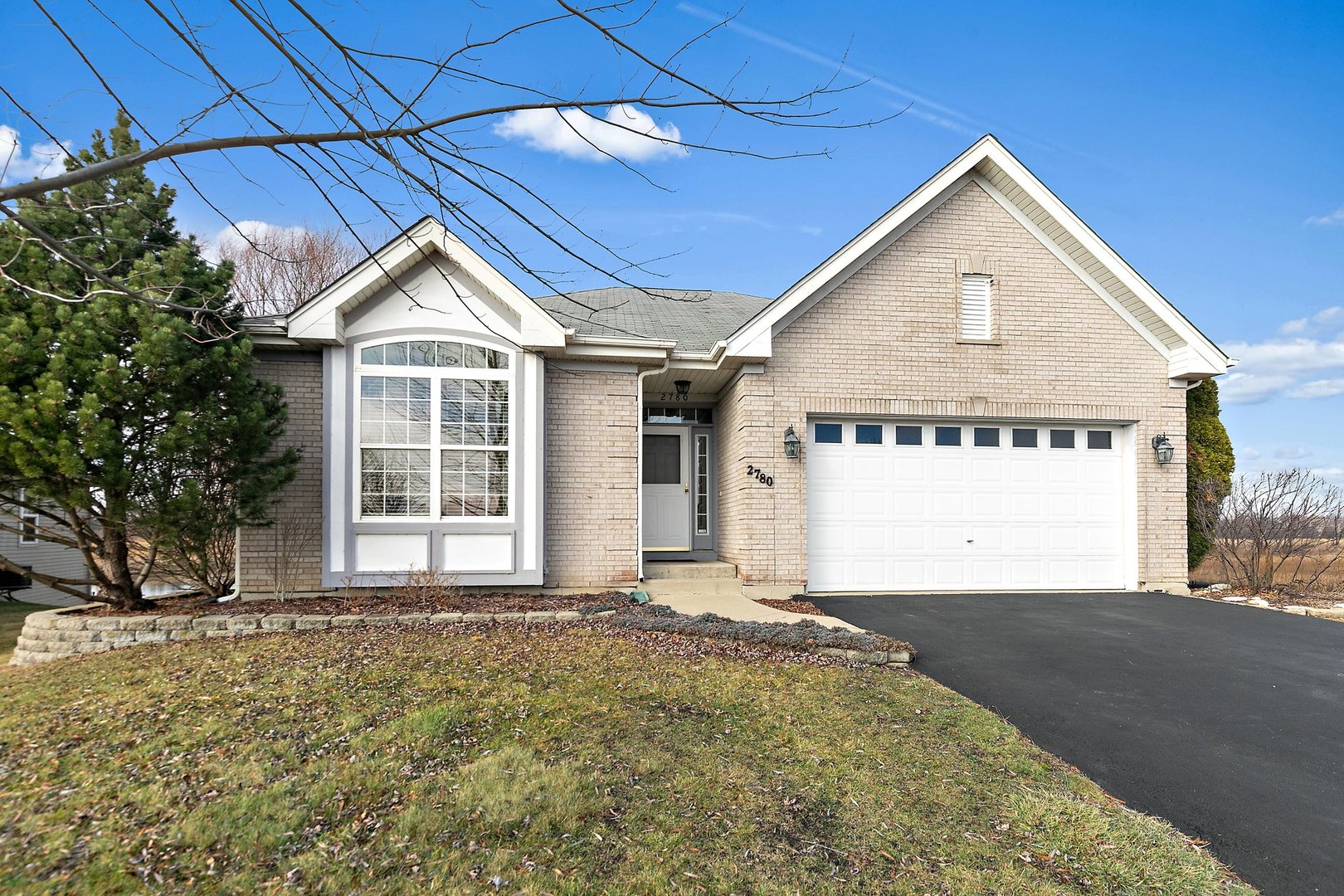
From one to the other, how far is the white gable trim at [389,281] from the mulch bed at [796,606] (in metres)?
4.46

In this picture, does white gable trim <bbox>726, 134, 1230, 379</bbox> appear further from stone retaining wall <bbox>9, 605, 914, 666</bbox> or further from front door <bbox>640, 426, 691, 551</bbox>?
stone retaining wall <bbox>9, 605, 914, 666</bbox>

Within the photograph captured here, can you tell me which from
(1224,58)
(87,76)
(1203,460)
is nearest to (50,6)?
(87,76)

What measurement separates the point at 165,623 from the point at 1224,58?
A: 15078 millimetres

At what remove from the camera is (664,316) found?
12.3 meters

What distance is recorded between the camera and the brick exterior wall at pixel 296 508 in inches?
329

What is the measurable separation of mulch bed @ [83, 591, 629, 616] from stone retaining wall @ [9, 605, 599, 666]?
0.25 meters

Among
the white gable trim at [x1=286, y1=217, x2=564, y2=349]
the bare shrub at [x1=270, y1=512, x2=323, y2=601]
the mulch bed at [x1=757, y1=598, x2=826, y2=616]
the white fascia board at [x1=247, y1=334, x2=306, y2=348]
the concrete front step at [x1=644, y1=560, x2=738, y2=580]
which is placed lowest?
the mulch bed at [x1=757, y1=598, x2=826, y2=616]

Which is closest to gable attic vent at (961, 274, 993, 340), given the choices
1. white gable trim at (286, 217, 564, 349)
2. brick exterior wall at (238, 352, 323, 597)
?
white gable trim at (286, 217, 564, 349)

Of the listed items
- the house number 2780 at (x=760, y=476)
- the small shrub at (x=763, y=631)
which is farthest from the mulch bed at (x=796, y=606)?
the house number 2780 at (x=760, y=476)

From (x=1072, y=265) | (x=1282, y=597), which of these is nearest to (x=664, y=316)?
(x=1072, y=265)

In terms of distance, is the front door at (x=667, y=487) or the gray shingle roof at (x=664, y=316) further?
the front door at (x=667, y=487)

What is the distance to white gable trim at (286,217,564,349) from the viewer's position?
8008 mm

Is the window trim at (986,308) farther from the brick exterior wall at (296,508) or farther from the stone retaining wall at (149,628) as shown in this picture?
the brick exterior wall at (296,508)

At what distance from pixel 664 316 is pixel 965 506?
624 centimetres
